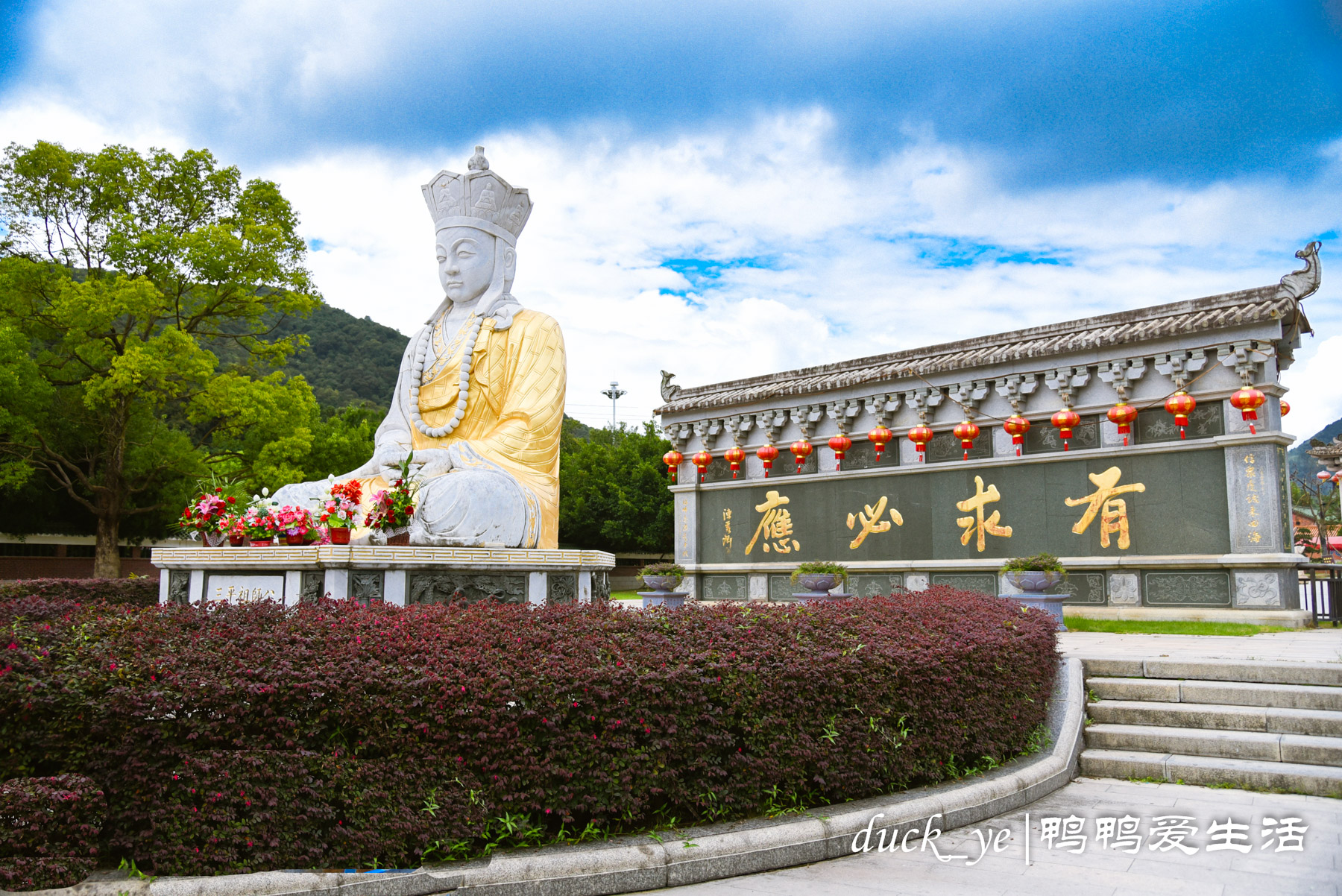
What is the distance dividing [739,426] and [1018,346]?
486 cm

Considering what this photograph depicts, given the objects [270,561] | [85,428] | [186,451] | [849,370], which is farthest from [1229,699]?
[85,428]

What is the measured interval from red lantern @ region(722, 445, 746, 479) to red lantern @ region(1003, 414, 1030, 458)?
15.4 feet

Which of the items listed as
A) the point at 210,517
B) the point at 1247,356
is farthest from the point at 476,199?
the point at 1247,356

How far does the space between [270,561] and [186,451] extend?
13.1 meters

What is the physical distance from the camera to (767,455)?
1471 centimetres

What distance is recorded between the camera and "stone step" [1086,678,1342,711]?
548 cm

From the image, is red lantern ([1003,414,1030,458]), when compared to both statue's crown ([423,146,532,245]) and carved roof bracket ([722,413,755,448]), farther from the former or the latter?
statue's crown ([423,146,532,245])

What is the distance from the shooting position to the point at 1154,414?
11.2 meters

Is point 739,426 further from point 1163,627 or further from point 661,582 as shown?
point 1163,627

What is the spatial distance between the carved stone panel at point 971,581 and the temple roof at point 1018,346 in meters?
2.97

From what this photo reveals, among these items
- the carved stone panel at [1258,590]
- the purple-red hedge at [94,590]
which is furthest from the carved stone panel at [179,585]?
the carved stone panel at [1258,590]

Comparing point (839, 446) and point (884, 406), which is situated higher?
point (884, 406)

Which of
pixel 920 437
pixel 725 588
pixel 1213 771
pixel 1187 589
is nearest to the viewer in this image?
pixel 1213 771

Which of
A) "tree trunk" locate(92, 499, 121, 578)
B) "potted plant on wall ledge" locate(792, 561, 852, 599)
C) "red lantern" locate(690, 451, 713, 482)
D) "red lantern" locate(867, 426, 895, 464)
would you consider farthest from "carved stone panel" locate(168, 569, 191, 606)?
"tree trunk" locate(92, 499, 121, 578)
